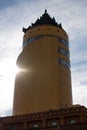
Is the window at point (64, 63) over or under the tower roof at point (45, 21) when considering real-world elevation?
under

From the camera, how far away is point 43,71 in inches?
2916

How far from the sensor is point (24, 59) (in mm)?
78000

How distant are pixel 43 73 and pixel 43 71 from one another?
0.50 meters

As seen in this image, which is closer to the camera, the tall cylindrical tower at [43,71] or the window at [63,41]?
the tall cylindrical tower at [43,71]

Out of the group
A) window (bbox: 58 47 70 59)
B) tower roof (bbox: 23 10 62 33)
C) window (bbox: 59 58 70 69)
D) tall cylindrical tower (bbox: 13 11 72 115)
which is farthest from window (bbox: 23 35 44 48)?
window (bbox: 59 58 70 69)

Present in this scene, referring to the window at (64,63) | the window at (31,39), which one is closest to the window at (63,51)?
the window at (64,63)

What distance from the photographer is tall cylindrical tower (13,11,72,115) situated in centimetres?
7125

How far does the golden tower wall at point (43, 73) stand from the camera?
7119cm

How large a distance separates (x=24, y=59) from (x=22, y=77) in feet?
13.9

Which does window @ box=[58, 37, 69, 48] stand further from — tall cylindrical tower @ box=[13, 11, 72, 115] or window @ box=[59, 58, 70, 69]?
window @ box=[59, 58, 70, 69]

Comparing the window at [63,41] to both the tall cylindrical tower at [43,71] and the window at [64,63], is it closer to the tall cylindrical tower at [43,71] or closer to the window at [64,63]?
the tall cylindrical tower at [43,71]

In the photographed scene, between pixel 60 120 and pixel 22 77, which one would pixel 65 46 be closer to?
pixel 22 77

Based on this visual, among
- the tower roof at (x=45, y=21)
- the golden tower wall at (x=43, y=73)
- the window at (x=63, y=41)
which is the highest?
the tower roof at (x=45, y=21)

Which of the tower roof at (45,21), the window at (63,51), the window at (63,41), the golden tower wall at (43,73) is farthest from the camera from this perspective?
the tower roof at (45,21)
